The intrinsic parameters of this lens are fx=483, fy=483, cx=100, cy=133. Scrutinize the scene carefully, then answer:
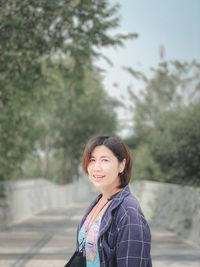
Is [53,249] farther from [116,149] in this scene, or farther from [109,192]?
[116,149]

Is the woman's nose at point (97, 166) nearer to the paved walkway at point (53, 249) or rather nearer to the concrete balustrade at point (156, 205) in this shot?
the paved walkway at point (53, 249)

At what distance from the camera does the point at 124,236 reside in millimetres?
2506

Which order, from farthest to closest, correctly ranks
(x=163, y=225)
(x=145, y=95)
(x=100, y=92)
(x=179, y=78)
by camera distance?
(x=100, y=92) → (x=145, y=95) → (x=179, y=78) → (x=163, y=225)

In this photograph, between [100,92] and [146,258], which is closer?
[146,258]

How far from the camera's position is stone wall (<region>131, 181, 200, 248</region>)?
12.8 metres

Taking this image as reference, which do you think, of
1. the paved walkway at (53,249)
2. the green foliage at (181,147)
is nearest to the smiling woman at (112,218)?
the paved walkway at (53,249)

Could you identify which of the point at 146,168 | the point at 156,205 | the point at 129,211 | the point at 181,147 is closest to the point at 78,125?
the point at 146,168

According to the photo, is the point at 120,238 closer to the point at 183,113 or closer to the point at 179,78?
the point at 183,113

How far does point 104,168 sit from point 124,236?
41 cm

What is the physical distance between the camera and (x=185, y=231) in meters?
13.4

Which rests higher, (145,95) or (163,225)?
(145,95)

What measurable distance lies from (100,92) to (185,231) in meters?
34.5

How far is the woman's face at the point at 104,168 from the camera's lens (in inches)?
107

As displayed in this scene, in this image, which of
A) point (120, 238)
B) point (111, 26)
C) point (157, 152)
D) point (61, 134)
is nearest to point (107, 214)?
point (120, 238)
